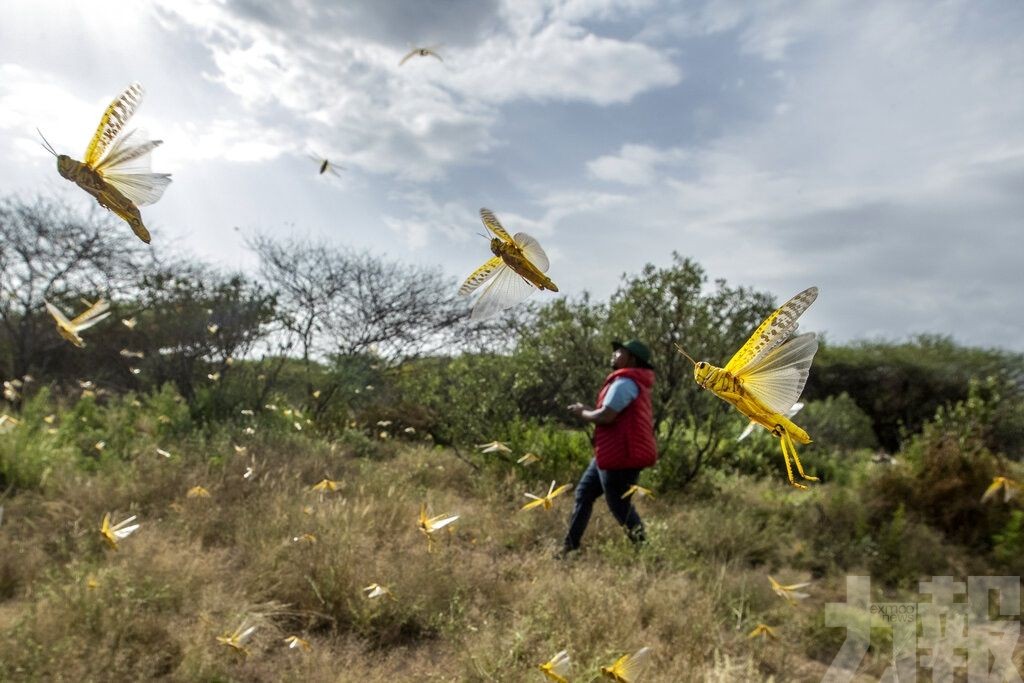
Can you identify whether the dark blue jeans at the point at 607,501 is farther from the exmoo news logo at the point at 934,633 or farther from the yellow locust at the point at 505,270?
the yellow locust at the point at 505,270

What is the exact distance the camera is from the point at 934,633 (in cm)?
420

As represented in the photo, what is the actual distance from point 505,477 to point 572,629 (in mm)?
3275

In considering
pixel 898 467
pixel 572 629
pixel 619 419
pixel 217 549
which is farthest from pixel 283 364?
pixel 898 467

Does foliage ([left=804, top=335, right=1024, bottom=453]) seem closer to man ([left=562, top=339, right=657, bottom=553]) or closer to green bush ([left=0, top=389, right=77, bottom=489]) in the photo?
man ([left=562, top=339, right=657, bottom=553])

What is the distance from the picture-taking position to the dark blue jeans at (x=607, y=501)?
484 cm

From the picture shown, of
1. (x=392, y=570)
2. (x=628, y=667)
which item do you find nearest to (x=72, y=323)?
(x=628, y=667)

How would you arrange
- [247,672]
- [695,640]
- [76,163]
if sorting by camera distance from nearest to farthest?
[76,163] < [247,672] < [695,640]

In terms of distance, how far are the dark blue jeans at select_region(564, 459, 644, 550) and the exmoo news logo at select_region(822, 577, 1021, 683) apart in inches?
57.0

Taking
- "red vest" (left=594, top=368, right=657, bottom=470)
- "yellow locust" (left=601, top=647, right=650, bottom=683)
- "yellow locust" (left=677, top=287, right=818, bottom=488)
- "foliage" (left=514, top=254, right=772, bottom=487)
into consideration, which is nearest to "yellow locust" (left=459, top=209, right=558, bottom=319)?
"yellow locust" (left=677, top=287, right=818, bottom=488)

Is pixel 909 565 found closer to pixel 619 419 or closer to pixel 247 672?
pixel 619 419

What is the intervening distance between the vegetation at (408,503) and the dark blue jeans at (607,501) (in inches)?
8.5

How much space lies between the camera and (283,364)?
378 inches

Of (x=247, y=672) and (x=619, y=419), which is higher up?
(x=619, y=419)

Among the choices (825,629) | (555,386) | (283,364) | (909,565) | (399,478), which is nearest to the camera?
(825,629)
